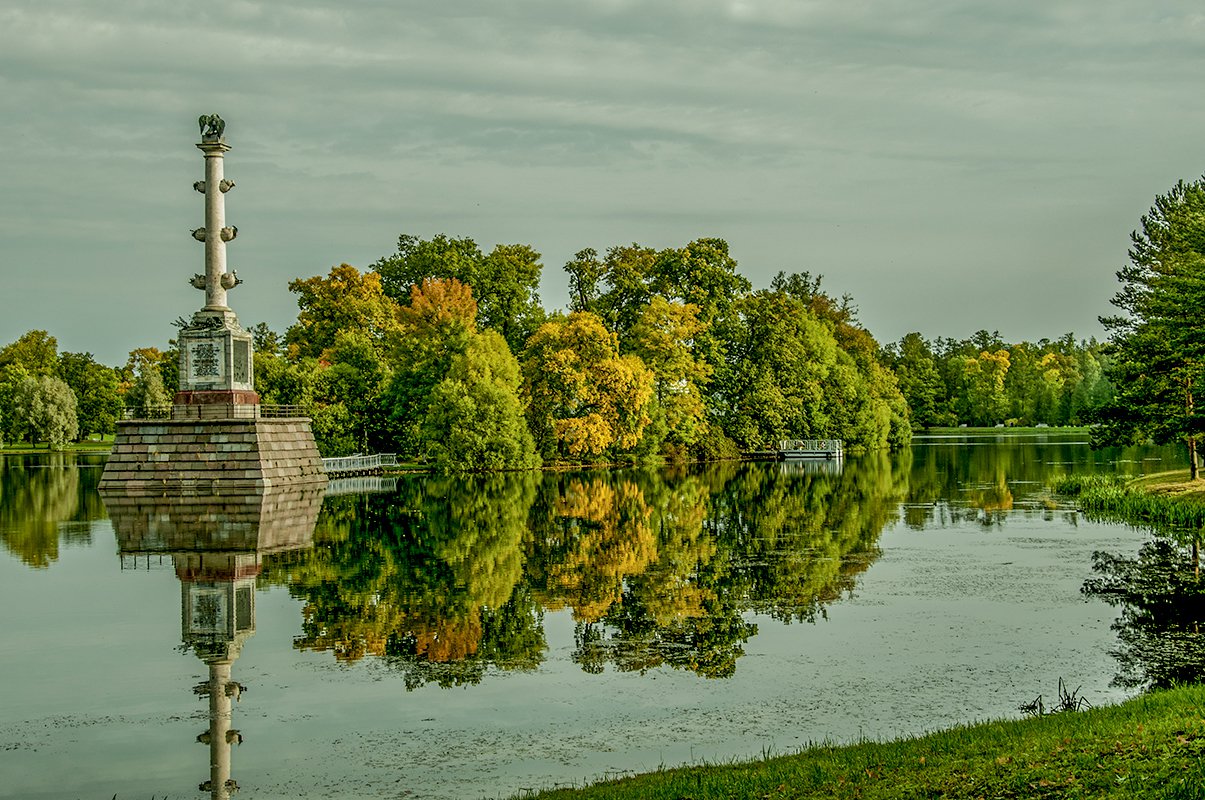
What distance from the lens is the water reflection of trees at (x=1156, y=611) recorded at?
591 inches

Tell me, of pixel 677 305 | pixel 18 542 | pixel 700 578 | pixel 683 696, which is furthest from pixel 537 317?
pixel 683 696

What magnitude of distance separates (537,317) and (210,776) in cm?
7198

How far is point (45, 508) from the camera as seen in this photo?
1673 inches

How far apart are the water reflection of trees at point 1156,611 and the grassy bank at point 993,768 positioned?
12.7 feet

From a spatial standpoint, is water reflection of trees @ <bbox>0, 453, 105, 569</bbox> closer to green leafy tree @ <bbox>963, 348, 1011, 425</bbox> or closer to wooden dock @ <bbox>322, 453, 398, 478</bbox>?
wooden dock @ <bbox>322, 453, 398, 478</bbox>

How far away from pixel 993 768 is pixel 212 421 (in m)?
43.6

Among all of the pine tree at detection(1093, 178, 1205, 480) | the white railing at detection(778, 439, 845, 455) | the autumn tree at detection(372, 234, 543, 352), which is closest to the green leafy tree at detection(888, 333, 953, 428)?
the white railing at detection(778, 439, 845, 455)

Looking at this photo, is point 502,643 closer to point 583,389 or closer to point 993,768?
point 993,768

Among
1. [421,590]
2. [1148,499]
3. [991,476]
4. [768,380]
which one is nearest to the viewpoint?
[421,590]

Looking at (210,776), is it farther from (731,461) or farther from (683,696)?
(731,461)

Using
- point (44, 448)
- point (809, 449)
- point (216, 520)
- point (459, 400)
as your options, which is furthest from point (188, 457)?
point (44, 448)

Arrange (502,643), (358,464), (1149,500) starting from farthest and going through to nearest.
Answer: (358,464) → (1149,500) → (502,643)

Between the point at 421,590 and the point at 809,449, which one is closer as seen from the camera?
the point at 421,590

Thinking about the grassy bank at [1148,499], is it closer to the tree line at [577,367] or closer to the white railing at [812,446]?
the tree line at [577,367]
